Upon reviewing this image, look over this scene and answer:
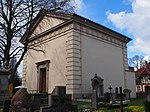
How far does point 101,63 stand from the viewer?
20.7m

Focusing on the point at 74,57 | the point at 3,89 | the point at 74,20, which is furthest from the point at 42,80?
the point at 3,89

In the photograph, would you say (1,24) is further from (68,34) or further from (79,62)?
(79,62)

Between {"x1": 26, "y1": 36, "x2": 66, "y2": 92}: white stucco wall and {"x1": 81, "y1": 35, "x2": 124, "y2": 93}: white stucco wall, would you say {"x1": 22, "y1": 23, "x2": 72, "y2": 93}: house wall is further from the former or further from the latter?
{"x1": 81, "y1": 35, "x2": 124, "y2": 93}: white stucco wall

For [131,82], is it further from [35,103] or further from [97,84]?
[35,103]

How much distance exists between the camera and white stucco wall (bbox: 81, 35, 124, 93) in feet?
61.3

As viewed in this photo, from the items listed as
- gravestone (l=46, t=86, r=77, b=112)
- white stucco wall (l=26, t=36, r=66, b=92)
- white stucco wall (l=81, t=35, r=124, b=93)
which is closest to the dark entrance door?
white stucco wall (l=26, t=36, r=66, b=92)

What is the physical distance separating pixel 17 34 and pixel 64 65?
492 centimetres

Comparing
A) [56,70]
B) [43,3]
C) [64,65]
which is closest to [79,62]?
[64,65]

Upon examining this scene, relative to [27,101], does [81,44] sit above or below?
above

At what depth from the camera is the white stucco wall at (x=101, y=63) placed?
18.7 metres

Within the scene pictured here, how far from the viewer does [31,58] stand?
24344 mm

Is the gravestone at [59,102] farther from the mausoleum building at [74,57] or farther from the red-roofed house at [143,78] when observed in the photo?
the red-roofed house at [143,78]

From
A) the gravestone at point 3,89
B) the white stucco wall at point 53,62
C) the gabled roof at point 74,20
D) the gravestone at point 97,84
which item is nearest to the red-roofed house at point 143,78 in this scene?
the gabled roof at point 74,20

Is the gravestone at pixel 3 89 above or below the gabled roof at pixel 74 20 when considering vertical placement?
below
